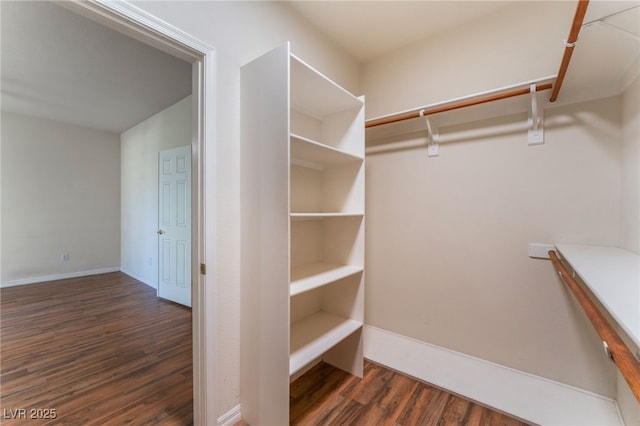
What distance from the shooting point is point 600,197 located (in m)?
1.43

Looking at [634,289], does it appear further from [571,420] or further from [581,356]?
[571,420]

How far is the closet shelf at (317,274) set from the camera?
4.86 feet

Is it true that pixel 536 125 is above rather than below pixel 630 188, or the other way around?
above

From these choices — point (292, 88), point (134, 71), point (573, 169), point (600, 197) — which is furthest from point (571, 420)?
point (134, 71)

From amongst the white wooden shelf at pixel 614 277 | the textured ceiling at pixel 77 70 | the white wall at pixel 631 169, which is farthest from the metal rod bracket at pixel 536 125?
the textured ceiling at pixel 77 70

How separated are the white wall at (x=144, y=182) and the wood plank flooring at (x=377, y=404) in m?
3.24

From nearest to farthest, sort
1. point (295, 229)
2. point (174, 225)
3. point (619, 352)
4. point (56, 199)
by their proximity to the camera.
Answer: point (619, 352) → point (295, 229) → point (174, 225) → point (56, 199)

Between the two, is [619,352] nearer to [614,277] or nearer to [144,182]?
[614,277]

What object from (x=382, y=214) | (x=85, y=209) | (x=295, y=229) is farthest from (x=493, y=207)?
(x=85, y=209)

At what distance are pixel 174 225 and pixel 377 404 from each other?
326 cm

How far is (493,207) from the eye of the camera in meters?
1.75

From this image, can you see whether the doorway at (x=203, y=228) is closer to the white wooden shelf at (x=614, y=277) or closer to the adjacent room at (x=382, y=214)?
the adjacent room at (x=382, y=214)

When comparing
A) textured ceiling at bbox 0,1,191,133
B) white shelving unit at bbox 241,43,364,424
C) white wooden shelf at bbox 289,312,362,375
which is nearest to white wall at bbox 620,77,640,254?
white shelving unit at bbox 241,43,364,424

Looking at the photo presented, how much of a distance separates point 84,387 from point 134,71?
290cm
